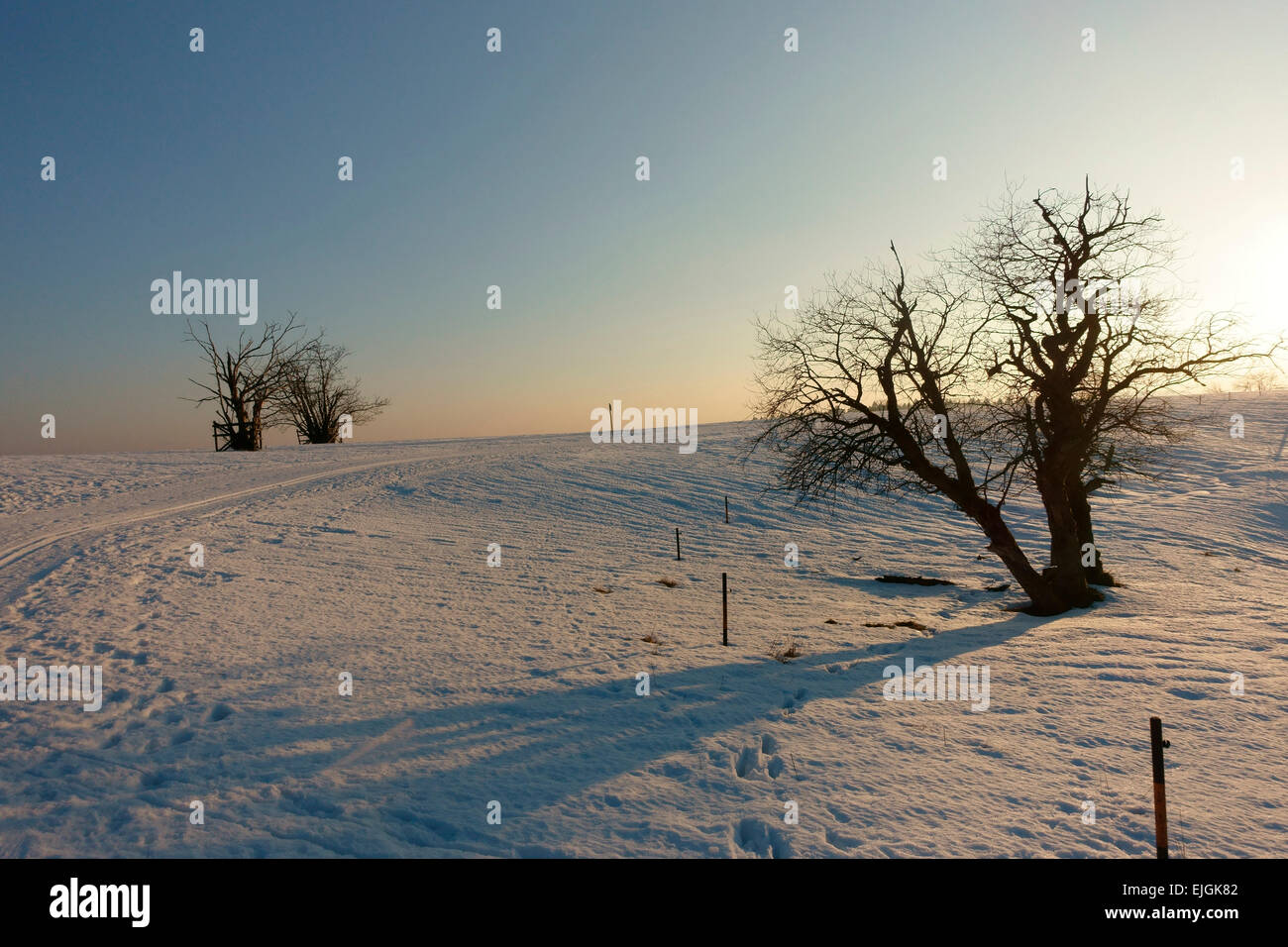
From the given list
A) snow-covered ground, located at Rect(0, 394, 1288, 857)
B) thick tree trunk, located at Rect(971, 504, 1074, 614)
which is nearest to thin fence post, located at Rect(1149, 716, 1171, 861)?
snow-covered ground, located at Rect(0, 394, 1288, 857)

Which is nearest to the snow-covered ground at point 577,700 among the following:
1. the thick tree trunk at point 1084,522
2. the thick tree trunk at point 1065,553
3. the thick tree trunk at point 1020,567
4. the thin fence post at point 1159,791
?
the thin fence post at point 1159,791

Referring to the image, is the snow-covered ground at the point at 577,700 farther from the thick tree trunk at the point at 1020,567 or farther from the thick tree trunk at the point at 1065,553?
the thick tree trunk at the point at 1065,553

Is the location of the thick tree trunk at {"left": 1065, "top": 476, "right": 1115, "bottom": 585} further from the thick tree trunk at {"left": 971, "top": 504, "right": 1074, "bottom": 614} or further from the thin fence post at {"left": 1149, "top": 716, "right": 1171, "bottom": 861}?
the thin fence post at {"left": 1149, "top": 716, "right": 1171, "bottom": 861}

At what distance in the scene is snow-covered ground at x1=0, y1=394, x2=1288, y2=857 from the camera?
5930 mm

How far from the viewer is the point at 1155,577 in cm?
1995

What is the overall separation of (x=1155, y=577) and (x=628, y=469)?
839 inches

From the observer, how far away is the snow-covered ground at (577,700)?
5.93 meters

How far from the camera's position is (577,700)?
8812 mm

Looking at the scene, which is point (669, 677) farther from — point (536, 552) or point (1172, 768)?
point (536, 552)

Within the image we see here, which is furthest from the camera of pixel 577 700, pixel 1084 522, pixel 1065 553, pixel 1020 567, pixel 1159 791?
pixel 1084 522

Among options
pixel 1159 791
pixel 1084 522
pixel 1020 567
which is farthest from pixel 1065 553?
pixel 1159 791

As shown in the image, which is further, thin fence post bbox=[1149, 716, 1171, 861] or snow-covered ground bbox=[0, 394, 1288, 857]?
snow-covered ground bbox=[0, 394, 1288, 857]

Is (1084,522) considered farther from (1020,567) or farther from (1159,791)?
(1159,791)

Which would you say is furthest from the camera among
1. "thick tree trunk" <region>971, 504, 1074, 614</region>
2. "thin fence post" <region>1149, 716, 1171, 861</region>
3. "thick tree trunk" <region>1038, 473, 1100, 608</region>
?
"thick tree trunk" <region>1038, 473, 1100, 608</region>
